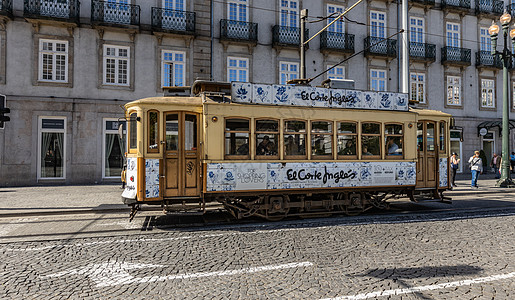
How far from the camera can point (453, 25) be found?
25.2 metres

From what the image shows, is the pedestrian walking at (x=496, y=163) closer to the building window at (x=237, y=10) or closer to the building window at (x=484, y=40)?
the building window at (x=484, y=40)

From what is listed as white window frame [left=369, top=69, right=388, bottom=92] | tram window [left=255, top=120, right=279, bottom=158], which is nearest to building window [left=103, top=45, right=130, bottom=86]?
tram window [left=255, top=120, right=279, bottom=158]

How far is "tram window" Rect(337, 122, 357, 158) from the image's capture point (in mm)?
8828

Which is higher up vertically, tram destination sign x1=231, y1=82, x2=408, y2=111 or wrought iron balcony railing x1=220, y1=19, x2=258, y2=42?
wrought iron balcony railing x1=220, y1=19, x2=258, y2=42

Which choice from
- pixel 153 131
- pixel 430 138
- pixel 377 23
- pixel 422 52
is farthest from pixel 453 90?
pixel 153 131

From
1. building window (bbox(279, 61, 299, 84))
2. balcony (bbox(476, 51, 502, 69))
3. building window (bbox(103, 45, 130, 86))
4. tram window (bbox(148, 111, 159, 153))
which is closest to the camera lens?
→ tram window (bbox(148, 111, 159, 153))

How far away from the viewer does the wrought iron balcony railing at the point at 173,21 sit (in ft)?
59.9

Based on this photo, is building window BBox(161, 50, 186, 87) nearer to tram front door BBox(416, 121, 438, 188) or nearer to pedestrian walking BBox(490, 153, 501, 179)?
tram front door BBox(416, 121, 438, 188)

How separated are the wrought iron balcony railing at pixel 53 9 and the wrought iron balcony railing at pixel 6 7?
2.11ft

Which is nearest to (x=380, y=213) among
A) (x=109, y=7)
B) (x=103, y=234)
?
(x=103, y=234)

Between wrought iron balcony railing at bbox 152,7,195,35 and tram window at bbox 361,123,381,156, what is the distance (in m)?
13.1

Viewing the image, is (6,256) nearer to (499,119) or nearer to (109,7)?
(109,7)

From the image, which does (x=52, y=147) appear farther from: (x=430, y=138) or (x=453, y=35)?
(x=453, y=35)

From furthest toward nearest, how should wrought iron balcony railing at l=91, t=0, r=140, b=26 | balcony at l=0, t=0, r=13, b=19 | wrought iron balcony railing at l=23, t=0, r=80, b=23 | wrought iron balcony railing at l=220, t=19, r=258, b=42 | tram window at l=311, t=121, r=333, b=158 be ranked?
wrought iron balcony railing at l=220, t=19, r=258, b=42 < wrought iron balcony railing at l=91, t=0, r=140, b=26 < wrought iron balcony railing at l=23, t=0, r=80, b=23 < balcony at l=0, t=0, r=13, b=19 < tram window at l=311, t=121, r=333, b=158
